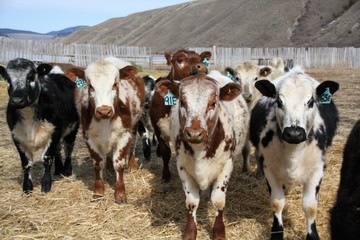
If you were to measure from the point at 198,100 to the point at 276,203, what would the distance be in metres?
1.49

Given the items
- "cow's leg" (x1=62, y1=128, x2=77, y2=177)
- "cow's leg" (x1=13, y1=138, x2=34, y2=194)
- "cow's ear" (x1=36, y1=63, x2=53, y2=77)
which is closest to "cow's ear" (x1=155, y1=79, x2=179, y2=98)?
"cow's ear" (x1=36, y1=63, x2=53, y2=77)

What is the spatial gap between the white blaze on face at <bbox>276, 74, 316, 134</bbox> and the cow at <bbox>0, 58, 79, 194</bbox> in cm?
347

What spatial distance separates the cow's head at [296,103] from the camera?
3.90 metres

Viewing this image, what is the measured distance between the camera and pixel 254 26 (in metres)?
74.1

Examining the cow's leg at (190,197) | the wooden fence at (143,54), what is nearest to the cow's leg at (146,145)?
the cow's leg at (190,197)

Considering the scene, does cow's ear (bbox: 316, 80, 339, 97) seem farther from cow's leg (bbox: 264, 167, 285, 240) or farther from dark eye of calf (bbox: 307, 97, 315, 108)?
cow's leg (bbox: 264, 167, 285, 240)

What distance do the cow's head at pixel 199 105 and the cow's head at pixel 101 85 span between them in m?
→ 1.15

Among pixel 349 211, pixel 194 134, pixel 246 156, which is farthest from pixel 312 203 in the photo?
pixel 246 156

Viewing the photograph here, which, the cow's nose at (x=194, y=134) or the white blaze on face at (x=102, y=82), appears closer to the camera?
the cow's nose at (x=194, y=134)

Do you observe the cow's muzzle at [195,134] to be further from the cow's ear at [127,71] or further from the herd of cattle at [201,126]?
the cow's ear at [127,71]

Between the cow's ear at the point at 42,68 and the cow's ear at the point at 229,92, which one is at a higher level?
the cow's ear at the point at 42,68

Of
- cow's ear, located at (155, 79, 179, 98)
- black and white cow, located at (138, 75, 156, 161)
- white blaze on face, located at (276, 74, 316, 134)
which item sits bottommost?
black and white cow, located at (138, 75, 156, 161)

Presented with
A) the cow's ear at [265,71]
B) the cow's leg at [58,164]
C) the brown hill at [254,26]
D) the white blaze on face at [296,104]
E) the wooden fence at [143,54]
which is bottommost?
the cow's leg at [58,164]

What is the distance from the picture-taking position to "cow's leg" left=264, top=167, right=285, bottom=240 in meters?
4.50
